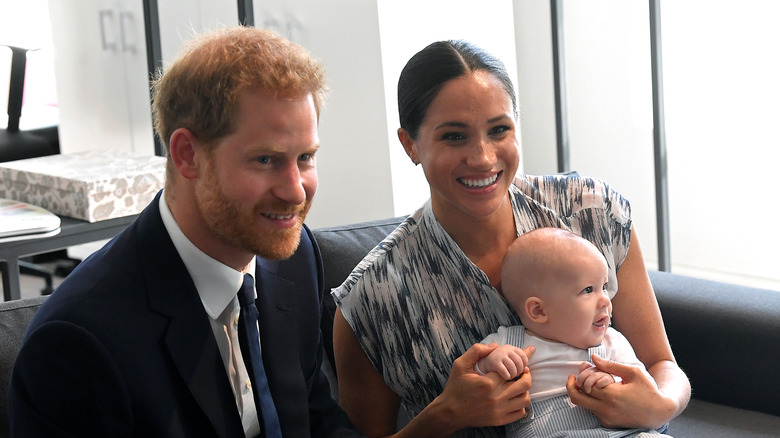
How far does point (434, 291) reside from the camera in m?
A: 1.89

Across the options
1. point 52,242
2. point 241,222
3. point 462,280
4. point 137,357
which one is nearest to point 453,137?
point 462,280

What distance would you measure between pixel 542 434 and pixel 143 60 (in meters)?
3.76

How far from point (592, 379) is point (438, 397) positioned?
11.2 inches

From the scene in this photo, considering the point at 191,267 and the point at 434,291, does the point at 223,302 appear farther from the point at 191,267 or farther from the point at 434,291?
the point at 434,291

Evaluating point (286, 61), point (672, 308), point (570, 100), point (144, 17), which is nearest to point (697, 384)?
point (672, 308)

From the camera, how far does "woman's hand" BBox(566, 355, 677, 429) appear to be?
1694 millimetres

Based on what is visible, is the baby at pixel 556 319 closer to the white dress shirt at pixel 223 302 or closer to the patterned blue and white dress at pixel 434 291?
A: the patterned blue and white dress at pixel 434 291

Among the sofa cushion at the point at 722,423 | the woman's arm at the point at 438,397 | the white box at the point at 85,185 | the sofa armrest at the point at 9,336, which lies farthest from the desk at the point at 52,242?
the sofa cushion at the point at 722,423

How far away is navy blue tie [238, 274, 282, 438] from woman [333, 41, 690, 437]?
373 millimetres

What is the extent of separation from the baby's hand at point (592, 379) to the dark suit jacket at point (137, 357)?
50 centimetres

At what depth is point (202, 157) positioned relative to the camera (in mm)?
1377

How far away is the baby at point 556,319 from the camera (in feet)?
5.83

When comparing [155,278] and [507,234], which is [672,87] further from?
[155,278]

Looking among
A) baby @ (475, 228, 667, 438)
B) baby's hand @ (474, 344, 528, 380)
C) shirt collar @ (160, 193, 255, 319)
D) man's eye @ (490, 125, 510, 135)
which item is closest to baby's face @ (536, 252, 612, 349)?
baby @ (475, 228, 667, 438)
